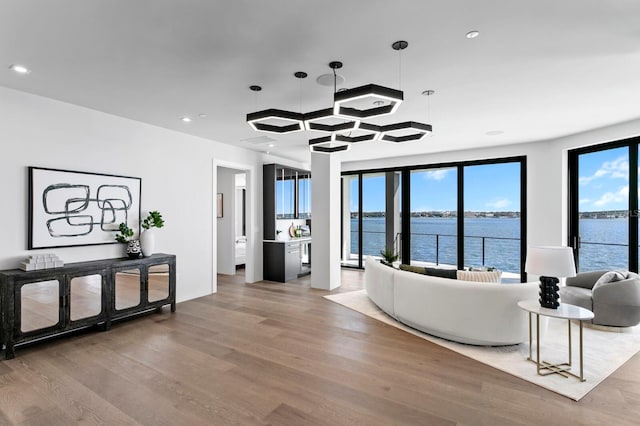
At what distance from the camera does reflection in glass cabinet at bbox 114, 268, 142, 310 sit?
4227 millimetres

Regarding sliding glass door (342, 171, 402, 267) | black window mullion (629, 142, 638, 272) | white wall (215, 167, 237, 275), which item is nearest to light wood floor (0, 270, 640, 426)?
black window mullion (629, 142, 638, 272)

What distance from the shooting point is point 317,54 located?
111 inches

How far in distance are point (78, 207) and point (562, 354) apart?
5.67 m

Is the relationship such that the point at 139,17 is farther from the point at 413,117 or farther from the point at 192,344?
the point at 413,117

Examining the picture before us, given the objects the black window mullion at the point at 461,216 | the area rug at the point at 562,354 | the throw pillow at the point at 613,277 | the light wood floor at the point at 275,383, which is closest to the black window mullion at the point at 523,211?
the black window mullion at the point at 461,216

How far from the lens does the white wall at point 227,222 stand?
7859 millimetres

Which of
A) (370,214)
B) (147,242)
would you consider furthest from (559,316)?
(370,214)

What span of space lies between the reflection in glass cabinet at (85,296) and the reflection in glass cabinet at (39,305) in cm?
15

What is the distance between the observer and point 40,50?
2779 millimetres

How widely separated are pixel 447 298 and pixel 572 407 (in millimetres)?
1353

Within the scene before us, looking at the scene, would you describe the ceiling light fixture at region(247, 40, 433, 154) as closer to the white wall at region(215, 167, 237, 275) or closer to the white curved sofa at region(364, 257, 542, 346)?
the white curved sofa at region(364, 257, 542, 346)

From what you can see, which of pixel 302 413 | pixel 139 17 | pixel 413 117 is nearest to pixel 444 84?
pixel 413 117

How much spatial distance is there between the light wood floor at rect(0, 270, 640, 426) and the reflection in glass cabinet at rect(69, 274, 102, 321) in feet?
0.93

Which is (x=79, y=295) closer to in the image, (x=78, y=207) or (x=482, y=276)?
(x=78, y=207)
